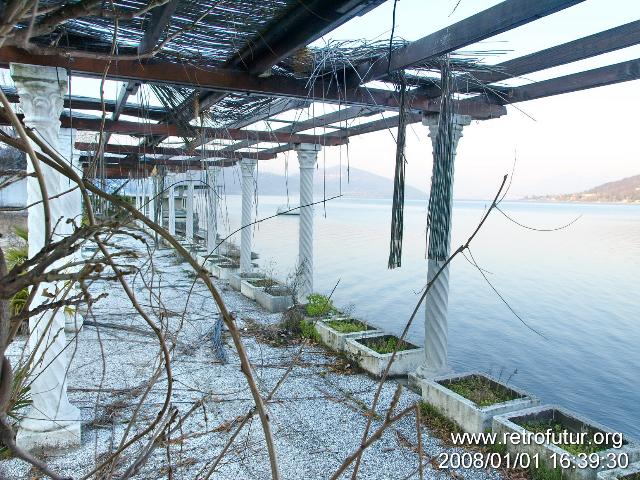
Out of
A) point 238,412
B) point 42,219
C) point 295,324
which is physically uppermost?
point 42,219

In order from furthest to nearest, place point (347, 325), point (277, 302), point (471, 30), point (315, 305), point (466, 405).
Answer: point (277, 302) → point (315, 305) → point (347, 325) → point (466, 405) → point (471, 30)

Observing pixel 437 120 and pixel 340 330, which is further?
pixel 340 330

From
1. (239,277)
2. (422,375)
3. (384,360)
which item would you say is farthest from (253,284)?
(422,375)

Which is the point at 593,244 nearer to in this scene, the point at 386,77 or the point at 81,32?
the point at 386,77

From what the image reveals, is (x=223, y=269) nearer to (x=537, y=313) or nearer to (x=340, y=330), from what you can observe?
(x=340, y=330)

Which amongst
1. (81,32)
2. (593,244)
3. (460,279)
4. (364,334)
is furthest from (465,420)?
(593,244)

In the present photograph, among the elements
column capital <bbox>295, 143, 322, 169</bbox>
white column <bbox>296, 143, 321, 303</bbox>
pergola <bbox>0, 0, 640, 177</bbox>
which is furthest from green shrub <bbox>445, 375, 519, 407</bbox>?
column capital <bbox>295, 143, 322, 169</bbox>

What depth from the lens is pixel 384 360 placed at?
19.8 ft

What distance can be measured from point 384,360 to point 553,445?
2304 millimetres

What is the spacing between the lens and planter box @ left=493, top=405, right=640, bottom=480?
372cm

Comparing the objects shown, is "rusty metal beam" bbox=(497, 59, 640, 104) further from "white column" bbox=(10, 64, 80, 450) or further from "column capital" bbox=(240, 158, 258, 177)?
"column capital" bbox=(240, 158, 258, 177)

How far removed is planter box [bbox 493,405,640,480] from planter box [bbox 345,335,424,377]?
171 cm

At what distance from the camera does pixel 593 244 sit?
27578 millimetres

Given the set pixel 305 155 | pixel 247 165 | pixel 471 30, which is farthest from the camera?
pixel 247 165
